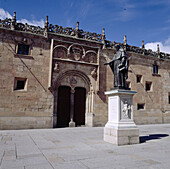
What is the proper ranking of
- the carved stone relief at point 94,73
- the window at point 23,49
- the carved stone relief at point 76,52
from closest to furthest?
the window at point 23,49 → the carved stone relief at point 76,52 → the carved stone relief at point 94,73

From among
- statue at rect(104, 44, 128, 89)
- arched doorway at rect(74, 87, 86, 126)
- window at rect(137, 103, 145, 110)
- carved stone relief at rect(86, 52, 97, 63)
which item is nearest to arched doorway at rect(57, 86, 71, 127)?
arched doorway at rect(74, 87, 86, 126)

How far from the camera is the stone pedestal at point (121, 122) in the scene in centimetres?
679

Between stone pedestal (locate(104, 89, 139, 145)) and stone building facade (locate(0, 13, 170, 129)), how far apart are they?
6673 mm

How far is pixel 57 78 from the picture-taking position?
13.3 metres

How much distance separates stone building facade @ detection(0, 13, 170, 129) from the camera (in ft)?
39.4

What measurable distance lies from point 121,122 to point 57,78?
762cm

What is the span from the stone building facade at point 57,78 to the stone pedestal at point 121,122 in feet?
21.9

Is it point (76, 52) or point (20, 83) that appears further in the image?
point (76, 52)

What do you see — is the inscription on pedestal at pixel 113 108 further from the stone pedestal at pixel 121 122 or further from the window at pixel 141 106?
the window at pixel 141 106

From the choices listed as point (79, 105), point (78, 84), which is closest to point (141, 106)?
point (79, 105)

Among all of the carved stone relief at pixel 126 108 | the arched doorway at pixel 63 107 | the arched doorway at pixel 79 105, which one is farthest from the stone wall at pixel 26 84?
the carved stone relief at pixel 126 108

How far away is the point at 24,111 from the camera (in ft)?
39.5

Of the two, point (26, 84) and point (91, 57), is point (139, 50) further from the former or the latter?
point (26, 84)

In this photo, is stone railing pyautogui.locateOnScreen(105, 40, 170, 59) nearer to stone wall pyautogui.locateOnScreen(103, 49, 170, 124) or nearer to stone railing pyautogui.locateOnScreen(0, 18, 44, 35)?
stone wall pyautogui.locateOnScreen(103, 49, 170, 124)
